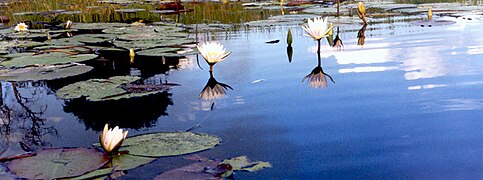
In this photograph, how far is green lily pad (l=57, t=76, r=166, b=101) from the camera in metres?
3.08

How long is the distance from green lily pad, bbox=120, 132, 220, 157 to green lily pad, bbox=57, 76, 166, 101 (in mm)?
859

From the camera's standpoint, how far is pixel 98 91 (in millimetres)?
3191

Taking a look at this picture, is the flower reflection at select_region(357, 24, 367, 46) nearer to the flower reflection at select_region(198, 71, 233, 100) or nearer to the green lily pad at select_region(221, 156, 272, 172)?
the flower reflection at select_region(198, 71, 233, 100)

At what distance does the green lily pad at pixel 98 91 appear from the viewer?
3.08m

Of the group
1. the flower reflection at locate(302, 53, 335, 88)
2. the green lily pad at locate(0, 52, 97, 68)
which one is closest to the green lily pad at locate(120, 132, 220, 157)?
the flower reflection at locate(302, 53, 335, 88)

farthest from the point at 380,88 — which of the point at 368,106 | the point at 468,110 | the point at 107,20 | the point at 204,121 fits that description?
the point at 107,20

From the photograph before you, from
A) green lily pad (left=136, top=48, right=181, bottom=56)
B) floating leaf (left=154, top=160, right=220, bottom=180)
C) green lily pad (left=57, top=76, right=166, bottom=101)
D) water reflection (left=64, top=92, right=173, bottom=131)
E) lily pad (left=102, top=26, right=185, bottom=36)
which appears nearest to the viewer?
floating leaf (left=154, top=160, right=220, bottom=180)

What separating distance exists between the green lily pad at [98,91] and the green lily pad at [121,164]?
109 centimetres

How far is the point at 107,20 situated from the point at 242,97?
6581 mm

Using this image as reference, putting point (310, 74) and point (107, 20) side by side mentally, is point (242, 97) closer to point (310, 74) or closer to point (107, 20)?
point (310, 74)

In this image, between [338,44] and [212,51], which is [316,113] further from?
[338,44]

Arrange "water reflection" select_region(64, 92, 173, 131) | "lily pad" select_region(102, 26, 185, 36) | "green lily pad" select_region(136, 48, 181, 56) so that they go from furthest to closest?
1. "lily pad" select_region(102, 26, 185, 36)
2. "green lily pad" select_region(136, 48, 181, 56)
3. "water reflection" select_region(64, 92, 173, 131)

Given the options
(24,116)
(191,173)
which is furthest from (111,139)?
(24,116)

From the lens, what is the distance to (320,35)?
14.1 feet
